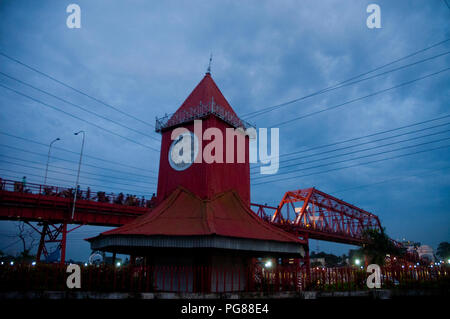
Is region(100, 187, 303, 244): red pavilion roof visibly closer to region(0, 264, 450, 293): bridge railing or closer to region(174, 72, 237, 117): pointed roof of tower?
region(0, 264, 450, 293): bridge railing

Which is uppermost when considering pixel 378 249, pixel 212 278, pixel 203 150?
pixel 203 150

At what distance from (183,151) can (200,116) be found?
2.74m

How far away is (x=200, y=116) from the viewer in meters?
20.2

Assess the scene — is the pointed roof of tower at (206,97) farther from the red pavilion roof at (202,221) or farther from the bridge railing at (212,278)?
the bridge railing at (212,278)

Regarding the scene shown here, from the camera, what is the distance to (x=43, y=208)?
93.6ft

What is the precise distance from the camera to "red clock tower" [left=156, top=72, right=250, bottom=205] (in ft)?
63.1

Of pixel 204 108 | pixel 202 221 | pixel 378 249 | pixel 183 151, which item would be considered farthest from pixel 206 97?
pixel 378 249

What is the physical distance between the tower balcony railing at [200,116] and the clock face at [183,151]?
118 cm

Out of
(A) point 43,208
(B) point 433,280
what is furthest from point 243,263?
(A) point 43,208

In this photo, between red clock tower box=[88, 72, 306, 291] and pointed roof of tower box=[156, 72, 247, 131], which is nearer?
red clock tower box=[88, 72, 306, 291]

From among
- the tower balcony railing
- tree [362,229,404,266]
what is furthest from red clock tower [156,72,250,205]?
tree [362,229,404,266]

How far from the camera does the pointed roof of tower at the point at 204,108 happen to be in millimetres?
20625

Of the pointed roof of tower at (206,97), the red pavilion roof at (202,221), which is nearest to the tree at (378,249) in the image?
the red pavilion roof at (202,221)

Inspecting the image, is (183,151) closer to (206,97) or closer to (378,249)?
(206,97)
